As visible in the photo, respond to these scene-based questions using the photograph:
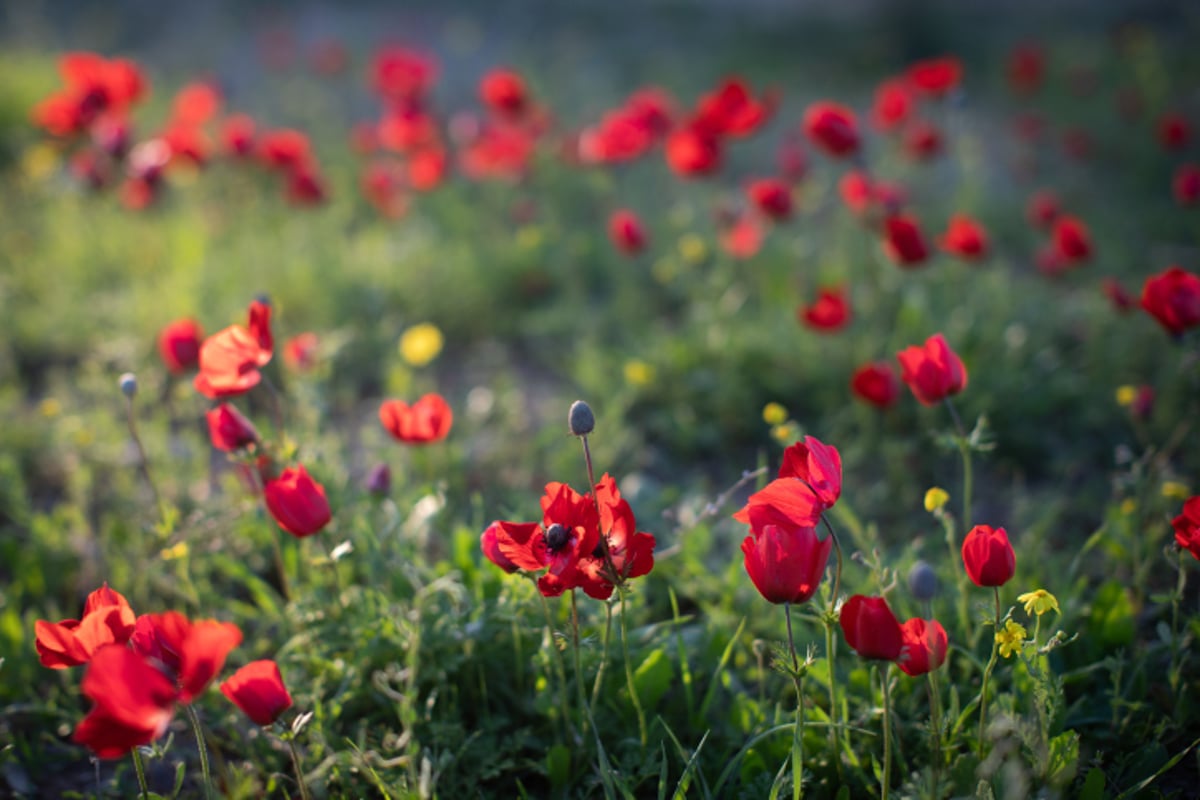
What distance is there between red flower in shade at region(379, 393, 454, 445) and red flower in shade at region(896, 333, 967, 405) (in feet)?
2.81

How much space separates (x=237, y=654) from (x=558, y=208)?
289cm

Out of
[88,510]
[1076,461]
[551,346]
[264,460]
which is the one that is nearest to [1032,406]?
[1076,461]

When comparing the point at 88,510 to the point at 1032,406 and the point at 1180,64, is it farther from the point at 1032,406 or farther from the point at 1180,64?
the point at 1180,64

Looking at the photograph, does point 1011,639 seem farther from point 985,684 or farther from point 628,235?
point 628,235

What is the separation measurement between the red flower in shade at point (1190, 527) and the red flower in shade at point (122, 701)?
4.60 feet

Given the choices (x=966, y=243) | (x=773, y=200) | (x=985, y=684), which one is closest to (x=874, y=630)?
(x=985, y=684)

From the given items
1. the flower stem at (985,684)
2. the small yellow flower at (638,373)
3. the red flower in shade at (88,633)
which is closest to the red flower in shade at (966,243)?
the small yellow flower at (638,373)

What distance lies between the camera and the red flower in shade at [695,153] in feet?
9.25

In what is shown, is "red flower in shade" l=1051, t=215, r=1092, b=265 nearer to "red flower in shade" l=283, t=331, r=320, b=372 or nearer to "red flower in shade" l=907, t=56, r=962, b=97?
"red flower in shade" l=907, t=56, r=962, b=97

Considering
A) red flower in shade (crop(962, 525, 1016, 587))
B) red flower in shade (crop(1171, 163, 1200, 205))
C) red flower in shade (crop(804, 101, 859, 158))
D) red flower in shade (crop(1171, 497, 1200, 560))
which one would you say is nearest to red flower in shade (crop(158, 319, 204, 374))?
red flower in shade (crop(962, 525, 1016, 587))

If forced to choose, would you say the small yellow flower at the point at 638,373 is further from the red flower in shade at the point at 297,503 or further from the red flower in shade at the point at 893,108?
→ the red flower in shade at the point at 893,108

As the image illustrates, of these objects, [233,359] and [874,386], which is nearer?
[233,359]

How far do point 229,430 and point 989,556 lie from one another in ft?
4.11

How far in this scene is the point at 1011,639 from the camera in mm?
1315
